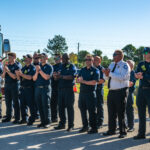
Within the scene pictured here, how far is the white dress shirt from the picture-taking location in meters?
5.68

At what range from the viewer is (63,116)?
6840mm

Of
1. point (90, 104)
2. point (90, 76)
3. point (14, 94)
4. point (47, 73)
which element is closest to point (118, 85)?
point (90, 76)

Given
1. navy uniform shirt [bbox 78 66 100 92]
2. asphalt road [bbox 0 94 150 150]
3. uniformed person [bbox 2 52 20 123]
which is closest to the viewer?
asphalt road [bbox 0 94 150 150]

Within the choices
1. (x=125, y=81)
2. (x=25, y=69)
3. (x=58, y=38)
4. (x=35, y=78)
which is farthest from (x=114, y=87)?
(x=58, y=38)

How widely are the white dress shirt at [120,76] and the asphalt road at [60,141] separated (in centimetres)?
127

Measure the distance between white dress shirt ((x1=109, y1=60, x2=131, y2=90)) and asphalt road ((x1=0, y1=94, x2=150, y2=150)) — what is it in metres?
1.27

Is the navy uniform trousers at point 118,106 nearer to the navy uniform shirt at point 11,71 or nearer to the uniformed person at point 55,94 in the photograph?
the uniformed person at point 55,94

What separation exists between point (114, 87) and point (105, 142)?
1.30 meters

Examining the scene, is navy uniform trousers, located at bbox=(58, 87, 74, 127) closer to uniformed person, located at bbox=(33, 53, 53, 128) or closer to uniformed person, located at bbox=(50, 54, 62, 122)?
uniformed person, located at bbox=(33, 53, 53, 128)

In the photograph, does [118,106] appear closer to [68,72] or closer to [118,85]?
[118,85]

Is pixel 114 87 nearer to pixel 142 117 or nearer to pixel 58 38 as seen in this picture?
pixel 142 117

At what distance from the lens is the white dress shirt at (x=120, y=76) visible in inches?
224

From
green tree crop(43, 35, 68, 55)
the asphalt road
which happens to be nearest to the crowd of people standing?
the asphalt road

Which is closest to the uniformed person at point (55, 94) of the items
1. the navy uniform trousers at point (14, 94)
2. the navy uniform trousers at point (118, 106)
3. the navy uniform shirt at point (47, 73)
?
the navy uniform shirt at point (47, 73)
